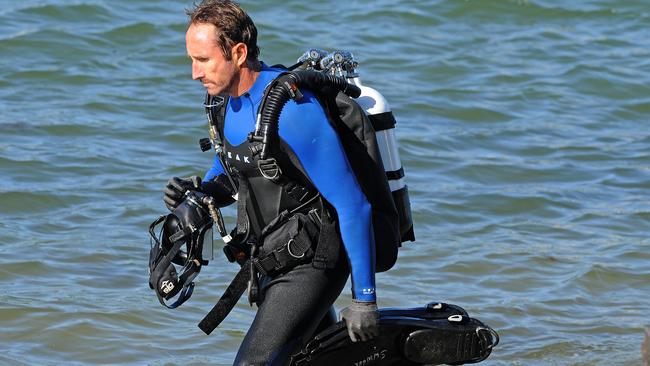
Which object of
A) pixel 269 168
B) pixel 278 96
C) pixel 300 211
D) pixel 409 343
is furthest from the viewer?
Result: pixel 409 343

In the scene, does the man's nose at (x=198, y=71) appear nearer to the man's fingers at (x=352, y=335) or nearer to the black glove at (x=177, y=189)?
the black glove at (x=177, y=189)

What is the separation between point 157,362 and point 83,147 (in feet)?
13.0

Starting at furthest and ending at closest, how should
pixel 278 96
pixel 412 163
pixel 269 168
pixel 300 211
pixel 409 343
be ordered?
pixel 412 163 < pixel 409 343 < pixel 300 211 < pixel 269 168 < pixel 278 96

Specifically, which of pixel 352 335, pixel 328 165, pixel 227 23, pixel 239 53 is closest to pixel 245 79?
pixel 239 53

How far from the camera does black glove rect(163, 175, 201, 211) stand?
422 cm

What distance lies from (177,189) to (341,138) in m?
0.66

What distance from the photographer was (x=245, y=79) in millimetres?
A: 3996

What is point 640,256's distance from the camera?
25.0 ft

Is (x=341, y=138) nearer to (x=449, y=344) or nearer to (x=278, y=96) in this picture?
(x=278, y=96)

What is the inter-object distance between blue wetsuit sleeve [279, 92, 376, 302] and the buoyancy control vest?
4 centimetres

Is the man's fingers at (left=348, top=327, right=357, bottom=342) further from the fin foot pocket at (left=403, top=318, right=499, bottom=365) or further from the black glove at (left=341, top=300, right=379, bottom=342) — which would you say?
the fin foot pocket at (left=403, top=318, right=499, bottom=365)

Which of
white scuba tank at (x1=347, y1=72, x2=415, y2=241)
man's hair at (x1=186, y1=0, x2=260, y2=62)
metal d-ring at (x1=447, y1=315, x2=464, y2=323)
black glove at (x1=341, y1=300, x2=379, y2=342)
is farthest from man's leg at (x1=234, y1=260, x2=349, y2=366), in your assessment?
man's hair at (x1=186, y1=0, x2=260, y2=62)

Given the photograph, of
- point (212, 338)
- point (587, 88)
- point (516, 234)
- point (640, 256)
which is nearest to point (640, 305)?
point (640, 256)

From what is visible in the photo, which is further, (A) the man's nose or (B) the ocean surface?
(B) the ocean surface
